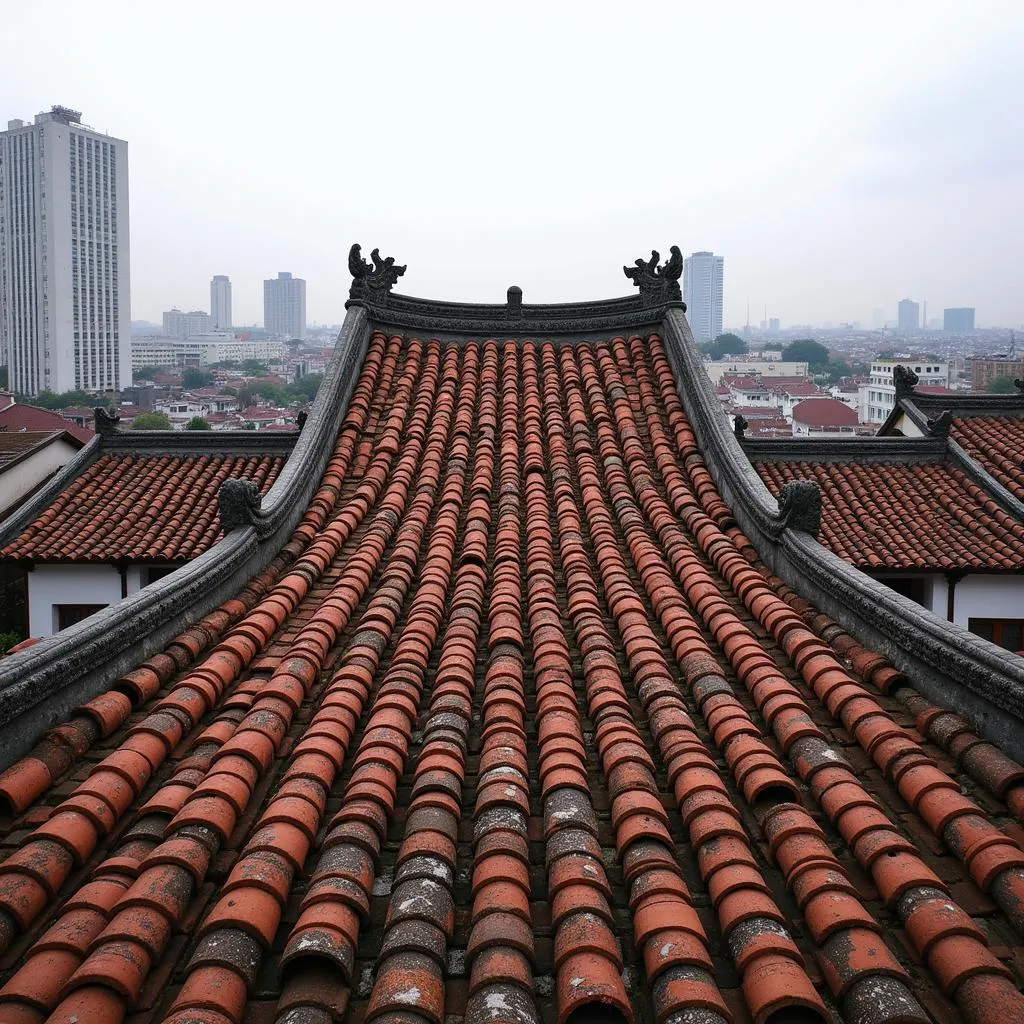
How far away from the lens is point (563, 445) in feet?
28.8

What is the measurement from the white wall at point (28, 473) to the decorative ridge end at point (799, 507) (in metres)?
18.7

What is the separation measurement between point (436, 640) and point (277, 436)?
13025 millimetres

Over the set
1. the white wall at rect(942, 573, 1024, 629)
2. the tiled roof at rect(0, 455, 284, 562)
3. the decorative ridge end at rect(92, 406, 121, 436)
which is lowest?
the white wall at rect(942, 573, 1024, 629)

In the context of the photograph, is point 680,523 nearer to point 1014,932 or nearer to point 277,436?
point 1014,932

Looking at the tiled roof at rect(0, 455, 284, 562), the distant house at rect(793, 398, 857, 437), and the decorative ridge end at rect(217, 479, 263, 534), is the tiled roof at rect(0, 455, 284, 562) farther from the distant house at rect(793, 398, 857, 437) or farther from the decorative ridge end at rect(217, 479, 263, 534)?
the distant house at rect(793, 398, 857, 437)

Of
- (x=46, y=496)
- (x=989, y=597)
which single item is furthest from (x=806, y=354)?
(x=46, y=496)

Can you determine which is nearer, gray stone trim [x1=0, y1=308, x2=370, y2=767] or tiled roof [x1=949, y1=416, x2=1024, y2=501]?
gray stone trim [x1=0, y1=308, x2=370, y2=767]

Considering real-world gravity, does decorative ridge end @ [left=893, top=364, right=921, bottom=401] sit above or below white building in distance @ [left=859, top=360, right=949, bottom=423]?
below

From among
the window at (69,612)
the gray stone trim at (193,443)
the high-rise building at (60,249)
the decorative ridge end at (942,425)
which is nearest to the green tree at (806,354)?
the high-rise building at (60,249)

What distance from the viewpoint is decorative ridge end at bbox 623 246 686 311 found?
34.4ft

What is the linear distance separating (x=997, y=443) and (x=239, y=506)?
17305 mm

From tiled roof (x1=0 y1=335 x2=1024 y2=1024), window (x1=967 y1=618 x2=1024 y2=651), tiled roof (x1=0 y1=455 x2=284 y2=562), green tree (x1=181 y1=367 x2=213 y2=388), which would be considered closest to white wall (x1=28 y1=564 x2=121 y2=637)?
tiled roof (x1=0 y1=455 x2=284 y2=562)

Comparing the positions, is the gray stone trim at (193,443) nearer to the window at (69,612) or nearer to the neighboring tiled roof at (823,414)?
the window at (69,612)

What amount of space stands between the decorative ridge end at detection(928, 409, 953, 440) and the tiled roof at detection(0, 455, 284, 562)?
13.2 m
